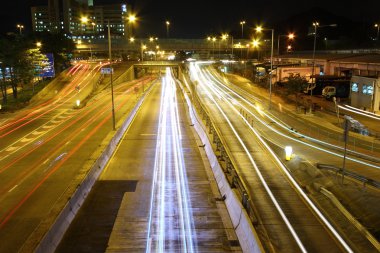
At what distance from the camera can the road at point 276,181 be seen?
1327cm

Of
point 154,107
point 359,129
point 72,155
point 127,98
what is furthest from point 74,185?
point 127,98

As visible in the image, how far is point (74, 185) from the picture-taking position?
56.4 feet

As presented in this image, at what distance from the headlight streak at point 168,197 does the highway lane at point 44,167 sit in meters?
3.62

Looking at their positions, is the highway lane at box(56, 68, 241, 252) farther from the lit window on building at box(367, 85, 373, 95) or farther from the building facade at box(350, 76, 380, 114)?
the lit window on building at box(367, 85, 373, 95)

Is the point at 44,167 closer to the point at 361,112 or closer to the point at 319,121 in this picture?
the point at 319,121

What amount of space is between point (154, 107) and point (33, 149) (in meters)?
22.1

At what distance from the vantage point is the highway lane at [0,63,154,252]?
15.9 metres

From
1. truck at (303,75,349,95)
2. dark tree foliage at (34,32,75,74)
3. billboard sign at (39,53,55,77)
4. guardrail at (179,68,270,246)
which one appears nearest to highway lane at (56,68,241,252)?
guardrail at (179,68,270,246)

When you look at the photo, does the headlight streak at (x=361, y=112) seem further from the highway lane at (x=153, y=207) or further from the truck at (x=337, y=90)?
the highway lane at (x=153, y=207)

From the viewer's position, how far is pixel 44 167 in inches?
970

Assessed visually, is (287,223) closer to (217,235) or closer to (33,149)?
(217,235)

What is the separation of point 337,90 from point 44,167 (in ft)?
148

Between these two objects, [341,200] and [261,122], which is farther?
[261,122]

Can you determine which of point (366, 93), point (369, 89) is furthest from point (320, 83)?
point (369, 89)
